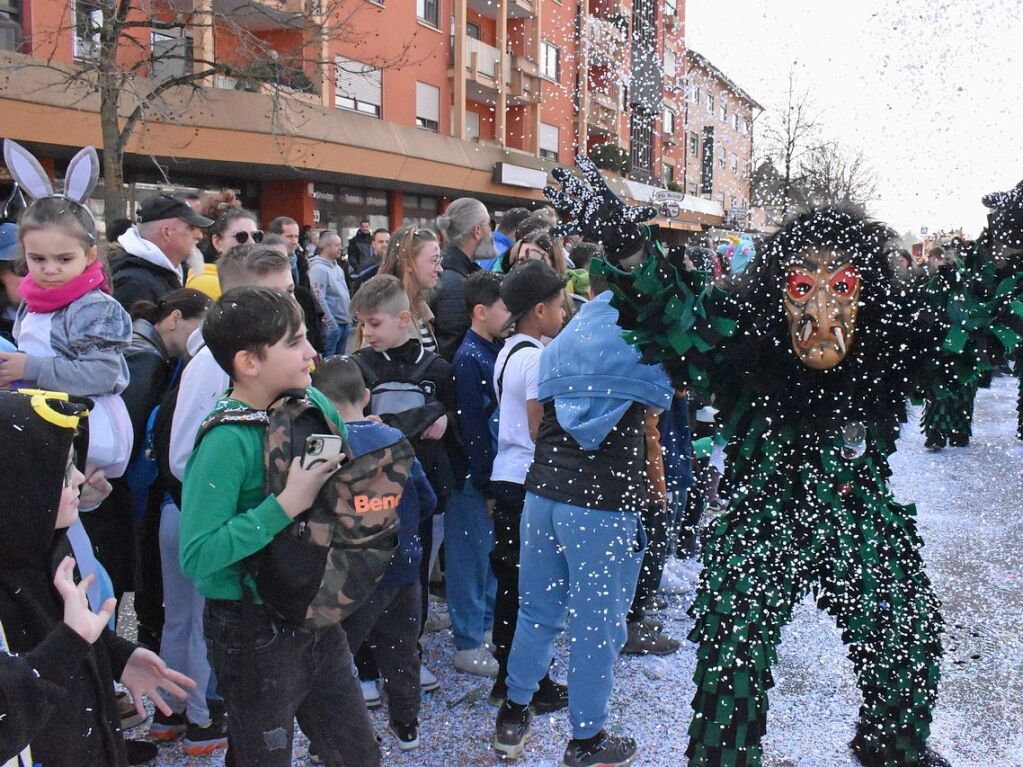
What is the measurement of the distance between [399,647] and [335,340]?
4.27 meters

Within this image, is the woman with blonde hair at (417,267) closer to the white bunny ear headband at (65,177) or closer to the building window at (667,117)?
the building window at (667,117)

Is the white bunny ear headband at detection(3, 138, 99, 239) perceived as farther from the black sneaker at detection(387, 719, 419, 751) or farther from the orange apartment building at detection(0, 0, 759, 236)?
the orange apartment building at detection(0, 0, 759, 236)

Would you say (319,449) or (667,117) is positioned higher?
(667,117)

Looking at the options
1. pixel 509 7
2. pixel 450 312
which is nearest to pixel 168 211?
pixel 450 312

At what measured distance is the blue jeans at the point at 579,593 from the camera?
2609 millimetres

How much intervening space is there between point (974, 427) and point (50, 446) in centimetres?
967

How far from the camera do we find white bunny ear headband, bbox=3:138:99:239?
304cm

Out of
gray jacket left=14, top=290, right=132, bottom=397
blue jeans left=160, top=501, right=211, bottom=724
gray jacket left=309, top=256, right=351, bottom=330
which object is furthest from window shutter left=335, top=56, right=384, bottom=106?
blue jeans left=160, top=501, right=211, bottom=724

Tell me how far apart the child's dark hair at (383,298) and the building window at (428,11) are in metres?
16.9

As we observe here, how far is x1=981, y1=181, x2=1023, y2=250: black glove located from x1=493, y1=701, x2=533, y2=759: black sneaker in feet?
6.72

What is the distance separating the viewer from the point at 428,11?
1881cm

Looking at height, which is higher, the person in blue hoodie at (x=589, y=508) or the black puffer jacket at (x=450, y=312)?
the black puffer jacket at (x=450, y=312)

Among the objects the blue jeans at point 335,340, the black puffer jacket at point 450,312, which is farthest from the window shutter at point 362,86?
the black puffer jacket at point 450,312

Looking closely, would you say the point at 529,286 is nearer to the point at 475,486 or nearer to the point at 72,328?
the point at 475,486
